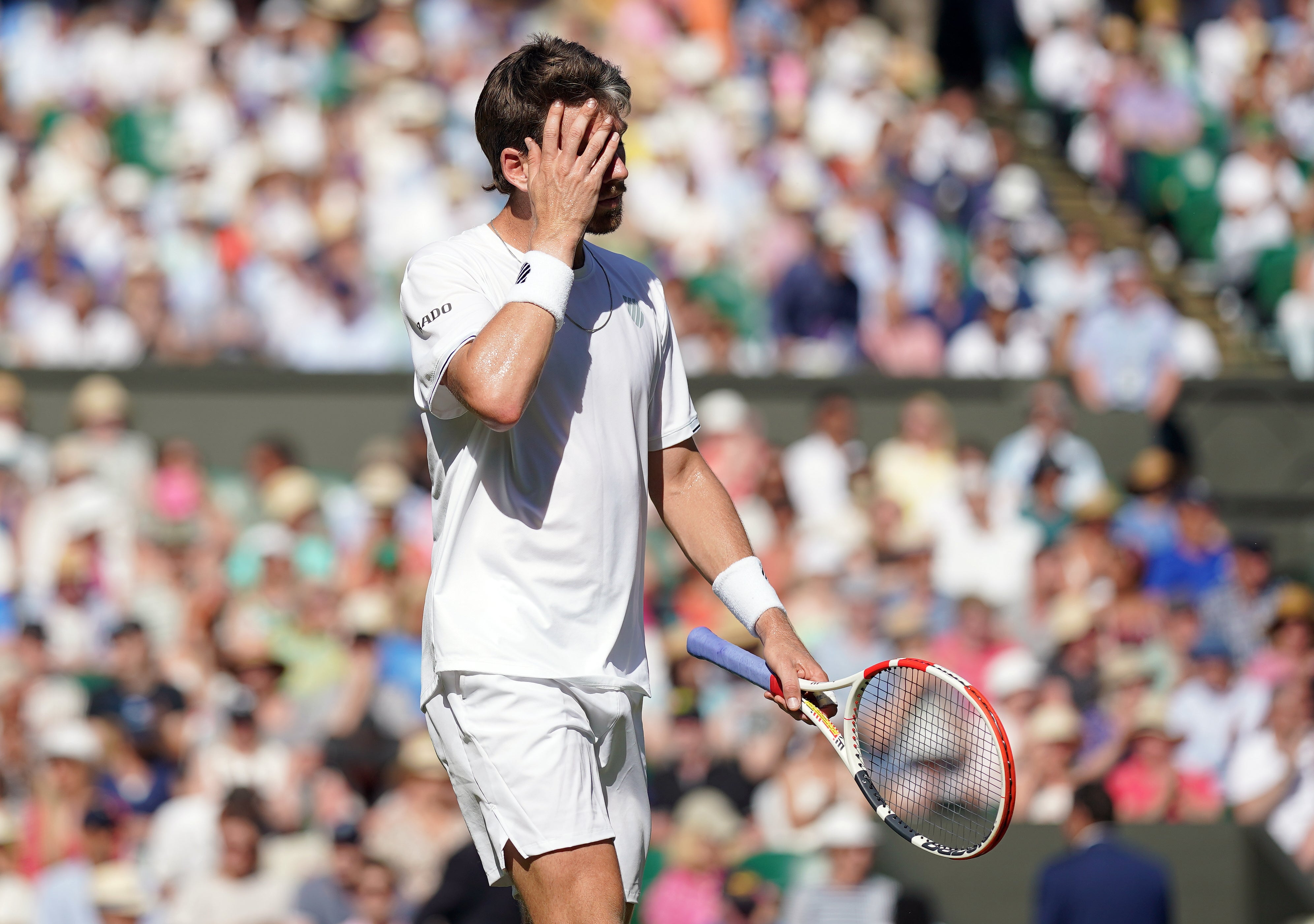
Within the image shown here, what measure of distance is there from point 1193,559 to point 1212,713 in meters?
1.64

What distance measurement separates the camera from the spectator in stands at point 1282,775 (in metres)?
8.30

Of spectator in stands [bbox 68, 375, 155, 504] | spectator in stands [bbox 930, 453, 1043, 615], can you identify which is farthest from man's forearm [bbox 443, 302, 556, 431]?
spectator in stands [bbox 68, 375, 155, 504]

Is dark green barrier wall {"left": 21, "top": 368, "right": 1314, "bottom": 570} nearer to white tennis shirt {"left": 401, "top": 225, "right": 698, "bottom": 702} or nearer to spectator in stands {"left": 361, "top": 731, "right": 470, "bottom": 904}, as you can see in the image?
spectator in stands {"left": 361, "top": 731, "right": 470, "bottom": 904}

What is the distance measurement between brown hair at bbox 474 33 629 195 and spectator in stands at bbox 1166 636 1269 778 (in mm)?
6212

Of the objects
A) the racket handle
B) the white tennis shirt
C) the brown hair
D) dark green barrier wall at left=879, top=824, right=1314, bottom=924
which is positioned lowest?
dark green barrier wall at left=879, top=824, right=1314, bottom=924

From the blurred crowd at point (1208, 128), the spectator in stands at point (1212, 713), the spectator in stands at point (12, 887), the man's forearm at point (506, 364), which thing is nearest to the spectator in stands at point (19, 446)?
the spectator in stands at point (12, 887)

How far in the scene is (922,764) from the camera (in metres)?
Result: 3.82

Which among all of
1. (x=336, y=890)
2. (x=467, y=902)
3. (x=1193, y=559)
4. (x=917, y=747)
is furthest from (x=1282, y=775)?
(x=917, y=747)

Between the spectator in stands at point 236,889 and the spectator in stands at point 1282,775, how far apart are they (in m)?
4.20

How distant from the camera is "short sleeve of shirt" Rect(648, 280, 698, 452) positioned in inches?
149

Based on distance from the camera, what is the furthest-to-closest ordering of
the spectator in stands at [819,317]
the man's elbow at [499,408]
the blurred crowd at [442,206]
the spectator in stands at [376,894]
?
the spectator in stands at [819,317] → the blurred crowd at [442,206] → the spectator in stands at [376,894] → the man's elbow at [499,408]

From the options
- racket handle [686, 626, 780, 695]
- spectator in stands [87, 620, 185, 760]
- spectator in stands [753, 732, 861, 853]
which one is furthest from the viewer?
spectator in stands [87, 620, 185, 760]

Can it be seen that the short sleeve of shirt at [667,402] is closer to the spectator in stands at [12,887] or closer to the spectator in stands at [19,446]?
the spectator in stands at [12,887]

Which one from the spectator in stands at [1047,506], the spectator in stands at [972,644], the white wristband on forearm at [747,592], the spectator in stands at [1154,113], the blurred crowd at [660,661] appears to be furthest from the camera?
the spectator in stands at [1154,113]
